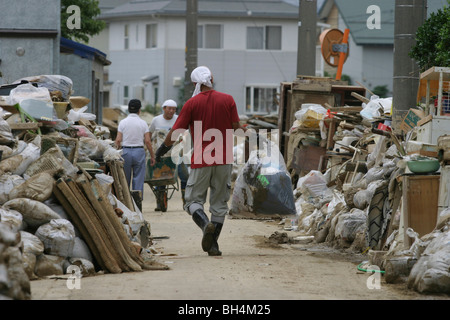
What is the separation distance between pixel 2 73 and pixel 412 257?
1255 cm

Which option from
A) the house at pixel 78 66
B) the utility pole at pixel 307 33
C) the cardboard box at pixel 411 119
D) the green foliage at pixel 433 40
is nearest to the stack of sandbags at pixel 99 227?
the cardboard box at pixel 411 119

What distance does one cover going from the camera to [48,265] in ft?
25.1

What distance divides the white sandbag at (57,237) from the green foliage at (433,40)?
16.6 feet

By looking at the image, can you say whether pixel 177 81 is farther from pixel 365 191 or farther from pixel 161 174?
pixel 365 191

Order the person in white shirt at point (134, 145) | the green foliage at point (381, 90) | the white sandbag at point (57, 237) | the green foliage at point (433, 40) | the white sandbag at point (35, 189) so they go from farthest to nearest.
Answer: the green foliage at point (381, 90)
the person in white shirt at point (134, 145)
the green foliage at point (433, 40)
the white sandbag at point (35, 189)
the white sandbag at point (57, 237)

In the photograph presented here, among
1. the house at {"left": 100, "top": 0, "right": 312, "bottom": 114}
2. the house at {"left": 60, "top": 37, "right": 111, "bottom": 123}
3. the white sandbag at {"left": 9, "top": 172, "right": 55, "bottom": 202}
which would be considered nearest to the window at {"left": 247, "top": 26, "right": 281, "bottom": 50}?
the house at {"left": 100, "top": 0, "right": 312, "bottom": 114}

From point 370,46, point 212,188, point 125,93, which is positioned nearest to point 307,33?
point 212,188

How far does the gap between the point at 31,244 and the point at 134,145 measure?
6.48 m

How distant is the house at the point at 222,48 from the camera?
158ft

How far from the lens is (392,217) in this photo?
31.4 feet

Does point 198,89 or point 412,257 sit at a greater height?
point 198,89

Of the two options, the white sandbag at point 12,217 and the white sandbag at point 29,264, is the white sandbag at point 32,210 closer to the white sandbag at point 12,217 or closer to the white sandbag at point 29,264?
the white sandbag at point 12,217
